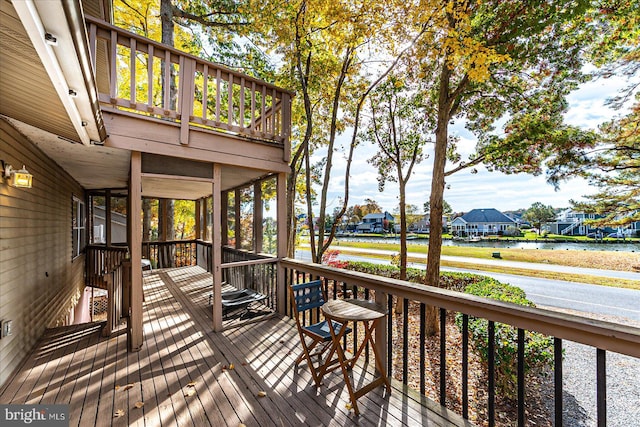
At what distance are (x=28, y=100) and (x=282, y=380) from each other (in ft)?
10.6

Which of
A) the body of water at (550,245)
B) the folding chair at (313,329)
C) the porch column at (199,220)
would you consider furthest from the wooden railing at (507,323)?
the body of water at (550,245)

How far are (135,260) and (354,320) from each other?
283 cm

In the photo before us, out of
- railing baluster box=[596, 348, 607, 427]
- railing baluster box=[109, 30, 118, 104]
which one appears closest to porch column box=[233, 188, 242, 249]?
railing baluster box=[109, 30, 118, 104]

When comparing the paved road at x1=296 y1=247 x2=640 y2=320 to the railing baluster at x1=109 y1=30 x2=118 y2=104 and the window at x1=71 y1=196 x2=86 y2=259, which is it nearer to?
the railing baluster at x1=109 y1=30 x2=118 y2=104

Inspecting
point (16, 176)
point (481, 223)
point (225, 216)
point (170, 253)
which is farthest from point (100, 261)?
point (481, 223)

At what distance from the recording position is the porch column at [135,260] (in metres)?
3.24

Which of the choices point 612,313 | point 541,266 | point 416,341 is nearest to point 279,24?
point 416,341

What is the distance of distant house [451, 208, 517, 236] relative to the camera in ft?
91.1

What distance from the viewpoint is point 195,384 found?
100.0 inches

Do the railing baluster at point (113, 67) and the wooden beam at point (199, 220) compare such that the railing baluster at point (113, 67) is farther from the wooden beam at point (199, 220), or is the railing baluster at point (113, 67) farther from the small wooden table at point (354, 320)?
the wooden beam at point (199, 220)

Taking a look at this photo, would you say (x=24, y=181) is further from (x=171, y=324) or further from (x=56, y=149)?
(x=171, y=324)

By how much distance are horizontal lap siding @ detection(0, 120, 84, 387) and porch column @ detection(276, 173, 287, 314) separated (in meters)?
3.08

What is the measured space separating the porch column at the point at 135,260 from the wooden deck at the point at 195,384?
0.22 meters

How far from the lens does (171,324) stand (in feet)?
13.4
